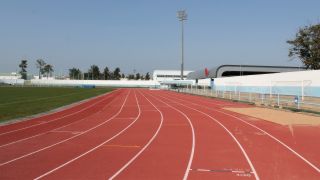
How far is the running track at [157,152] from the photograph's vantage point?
735 centimetres

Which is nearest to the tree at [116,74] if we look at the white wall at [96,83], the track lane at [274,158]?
the white wall at [96,83]

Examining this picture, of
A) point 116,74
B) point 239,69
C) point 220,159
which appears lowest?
point 220,159

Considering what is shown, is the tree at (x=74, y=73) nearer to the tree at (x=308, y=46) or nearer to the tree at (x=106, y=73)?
the tree at (x=106, y=73)

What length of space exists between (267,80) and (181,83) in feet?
160

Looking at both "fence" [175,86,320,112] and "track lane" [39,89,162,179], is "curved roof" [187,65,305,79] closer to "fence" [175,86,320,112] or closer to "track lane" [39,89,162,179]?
"fence" [175,86,320,112]

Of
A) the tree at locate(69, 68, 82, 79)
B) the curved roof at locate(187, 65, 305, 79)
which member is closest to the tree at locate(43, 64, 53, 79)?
the tree at locate(69, 68, 82, 79)

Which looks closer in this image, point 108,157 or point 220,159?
Result: point 220,159

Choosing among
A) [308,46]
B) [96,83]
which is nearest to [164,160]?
[308,46]

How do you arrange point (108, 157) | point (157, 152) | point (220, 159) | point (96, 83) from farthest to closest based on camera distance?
point (96, 83) < point (157, 152) < point (108, 157) < point (220, 159)

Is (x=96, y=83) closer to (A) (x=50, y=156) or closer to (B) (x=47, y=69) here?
(B) (x=47, y=69)

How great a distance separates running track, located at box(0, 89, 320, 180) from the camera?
24.1ft

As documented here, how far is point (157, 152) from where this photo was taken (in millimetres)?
9625

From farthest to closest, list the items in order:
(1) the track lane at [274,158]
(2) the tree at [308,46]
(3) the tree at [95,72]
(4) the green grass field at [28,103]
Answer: (3) the tree at [95,72] → (2) the tree at [308,46] → (4) the green grass field at [28,103] → (1) the track lane at [274,158]

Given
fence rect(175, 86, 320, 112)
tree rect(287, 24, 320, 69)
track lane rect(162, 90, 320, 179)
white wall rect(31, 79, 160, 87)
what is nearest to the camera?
track lane rect(162, 90, 320, 179)
